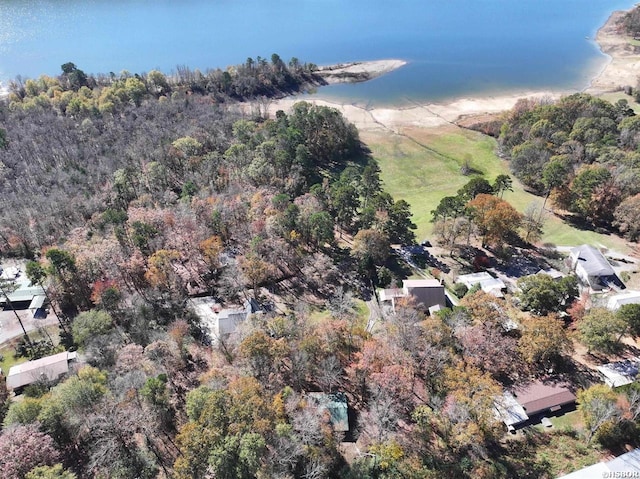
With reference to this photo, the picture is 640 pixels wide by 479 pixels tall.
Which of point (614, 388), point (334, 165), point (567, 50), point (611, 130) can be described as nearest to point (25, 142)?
point (334, 165)

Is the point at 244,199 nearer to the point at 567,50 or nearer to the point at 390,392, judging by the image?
the point at 390,392

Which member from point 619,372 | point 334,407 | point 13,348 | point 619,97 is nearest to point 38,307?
point 13,348

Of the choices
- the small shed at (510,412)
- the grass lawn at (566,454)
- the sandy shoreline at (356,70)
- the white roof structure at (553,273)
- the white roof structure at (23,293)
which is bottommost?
the grass lawn at (566,454)

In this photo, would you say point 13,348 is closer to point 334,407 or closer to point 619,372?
point 334,407

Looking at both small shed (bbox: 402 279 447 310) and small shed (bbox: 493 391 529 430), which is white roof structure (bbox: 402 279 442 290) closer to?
small shed (bbox: 402 279 447 310)

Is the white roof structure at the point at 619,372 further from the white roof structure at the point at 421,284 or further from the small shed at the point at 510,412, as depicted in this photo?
the white roof structure at the point at 421,284

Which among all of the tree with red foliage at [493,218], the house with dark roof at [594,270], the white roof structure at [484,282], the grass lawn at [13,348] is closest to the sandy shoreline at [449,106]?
the tree with red foliage at [493,218]

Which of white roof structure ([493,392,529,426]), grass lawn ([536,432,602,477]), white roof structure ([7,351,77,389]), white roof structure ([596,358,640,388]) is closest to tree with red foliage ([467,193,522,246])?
white roof structure ([596,358,640,388])

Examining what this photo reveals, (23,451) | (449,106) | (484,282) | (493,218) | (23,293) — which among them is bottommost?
(484,282)
